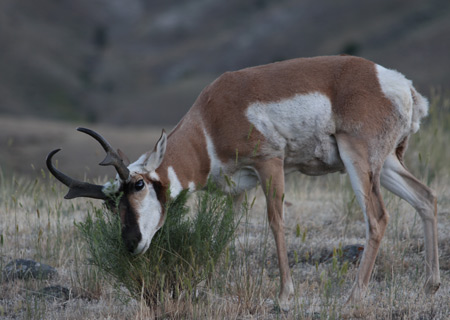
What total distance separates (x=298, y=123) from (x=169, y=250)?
1.67 meters

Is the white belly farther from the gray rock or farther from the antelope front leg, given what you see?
the gray rock

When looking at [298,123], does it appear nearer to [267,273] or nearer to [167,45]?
[267,273]

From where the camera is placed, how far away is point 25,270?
19.6 ft

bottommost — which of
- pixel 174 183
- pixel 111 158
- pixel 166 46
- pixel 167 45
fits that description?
pixel 174 183

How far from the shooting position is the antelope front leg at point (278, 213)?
544 cm

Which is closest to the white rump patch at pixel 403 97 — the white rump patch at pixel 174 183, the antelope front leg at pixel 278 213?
the antelope front leg at pixel 278 213

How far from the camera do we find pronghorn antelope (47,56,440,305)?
554cm

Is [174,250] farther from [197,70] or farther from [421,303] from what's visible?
[197,70]

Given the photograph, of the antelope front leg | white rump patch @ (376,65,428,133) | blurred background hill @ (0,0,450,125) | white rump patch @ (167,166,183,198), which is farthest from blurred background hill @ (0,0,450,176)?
white rump patch @ (167,166,183,198)

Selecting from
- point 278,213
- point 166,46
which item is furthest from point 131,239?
point 166,46

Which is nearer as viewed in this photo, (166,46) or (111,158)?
(111,158)

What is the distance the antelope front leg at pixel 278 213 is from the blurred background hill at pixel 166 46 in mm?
47399

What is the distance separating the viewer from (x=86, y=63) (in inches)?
3666

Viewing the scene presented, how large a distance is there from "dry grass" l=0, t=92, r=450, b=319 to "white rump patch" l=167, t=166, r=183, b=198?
2.23 ft
